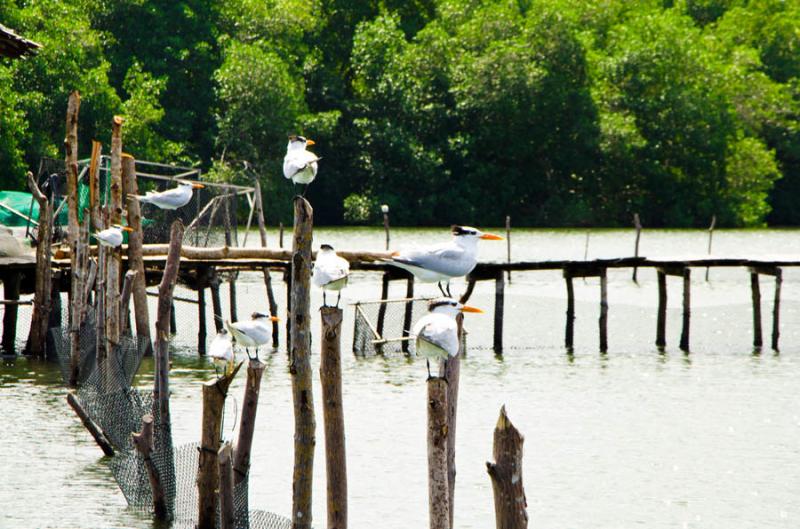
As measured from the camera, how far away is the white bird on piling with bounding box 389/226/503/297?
9.77 metres

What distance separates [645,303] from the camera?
41781 millimetres

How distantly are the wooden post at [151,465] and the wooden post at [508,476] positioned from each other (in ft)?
14.2

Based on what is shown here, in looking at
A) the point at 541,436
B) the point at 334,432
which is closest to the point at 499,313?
the point at 541,436

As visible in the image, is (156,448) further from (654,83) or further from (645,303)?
(654,83)

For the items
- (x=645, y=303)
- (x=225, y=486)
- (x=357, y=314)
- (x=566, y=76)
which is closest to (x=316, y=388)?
(x=357, y=314)

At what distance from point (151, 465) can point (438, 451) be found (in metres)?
4.06

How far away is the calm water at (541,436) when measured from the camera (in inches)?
568

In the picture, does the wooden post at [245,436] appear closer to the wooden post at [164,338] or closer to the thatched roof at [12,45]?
the wooden post at [164,338]

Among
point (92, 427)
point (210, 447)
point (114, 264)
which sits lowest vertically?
point (92, 427)

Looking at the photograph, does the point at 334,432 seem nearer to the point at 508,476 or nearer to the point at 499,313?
the point at 508,476

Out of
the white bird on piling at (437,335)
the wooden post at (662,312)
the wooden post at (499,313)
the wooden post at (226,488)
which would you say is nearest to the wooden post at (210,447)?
the wooden post at (226,488)

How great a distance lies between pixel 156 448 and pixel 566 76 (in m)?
59.9

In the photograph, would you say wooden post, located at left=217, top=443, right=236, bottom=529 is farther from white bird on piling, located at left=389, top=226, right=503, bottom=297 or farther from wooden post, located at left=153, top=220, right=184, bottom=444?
wooden post, located at left=153, top=220, right=184, bottom=444

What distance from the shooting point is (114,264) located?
691 inches
